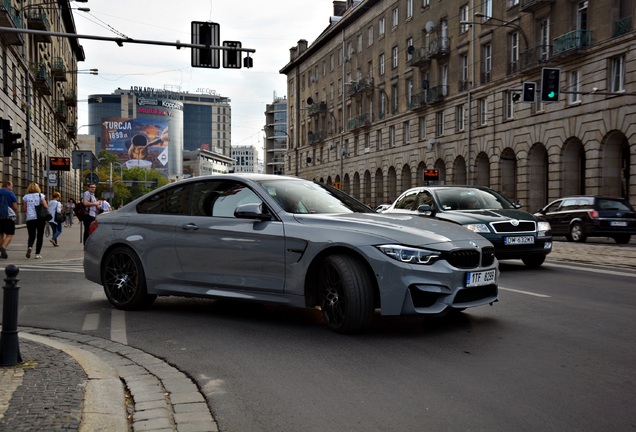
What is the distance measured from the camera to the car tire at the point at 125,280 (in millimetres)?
7727

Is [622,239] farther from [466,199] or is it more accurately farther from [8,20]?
[8,20]

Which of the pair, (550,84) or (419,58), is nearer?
(550,84)

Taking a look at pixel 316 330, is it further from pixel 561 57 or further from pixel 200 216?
pixel 561 57

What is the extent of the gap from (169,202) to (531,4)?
33.6 m

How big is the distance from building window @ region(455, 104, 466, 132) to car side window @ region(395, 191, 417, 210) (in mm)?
33057

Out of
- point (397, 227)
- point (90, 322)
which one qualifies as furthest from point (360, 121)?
point (397, 227)

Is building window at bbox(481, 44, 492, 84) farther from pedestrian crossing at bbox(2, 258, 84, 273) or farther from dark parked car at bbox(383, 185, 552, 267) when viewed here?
pedestrian crossing at bbox(2, 258, 84, 273)

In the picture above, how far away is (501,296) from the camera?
8703mm

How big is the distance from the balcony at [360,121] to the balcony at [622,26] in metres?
31.3

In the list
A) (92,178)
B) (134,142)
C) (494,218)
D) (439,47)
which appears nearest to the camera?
(494,218)

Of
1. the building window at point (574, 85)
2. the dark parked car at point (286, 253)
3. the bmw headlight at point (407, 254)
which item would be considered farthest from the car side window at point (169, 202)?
the building window at point (574, 85)

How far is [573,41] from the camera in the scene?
33.7 metres

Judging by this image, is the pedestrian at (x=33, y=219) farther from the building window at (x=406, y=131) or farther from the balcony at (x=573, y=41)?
the building window at (x=406, y=131)

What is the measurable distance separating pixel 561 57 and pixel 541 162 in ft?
22.1
